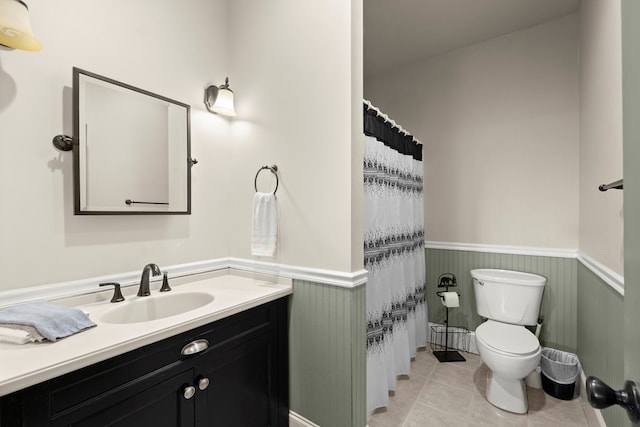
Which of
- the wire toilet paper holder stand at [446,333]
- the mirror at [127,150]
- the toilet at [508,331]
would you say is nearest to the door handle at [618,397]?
the toilet at [508,331]

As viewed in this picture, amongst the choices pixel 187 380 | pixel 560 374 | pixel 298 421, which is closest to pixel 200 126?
pixel 187 380

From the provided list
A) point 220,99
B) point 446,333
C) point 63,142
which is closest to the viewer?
point 63,142

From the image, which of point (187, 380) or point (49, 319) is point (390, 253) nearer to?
point (187, 380)

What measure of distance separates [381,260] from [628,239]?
1424 millimetres

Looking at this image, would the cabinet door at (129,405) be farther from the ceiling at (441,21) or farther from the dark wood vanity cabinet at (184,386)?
the ceiling at (441,21)

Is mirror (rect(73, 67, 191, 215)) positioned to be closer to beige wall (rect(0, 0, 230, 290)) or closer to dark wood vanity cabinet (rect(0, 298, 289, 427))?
beige wall (rect(0, 0, 230, 290))

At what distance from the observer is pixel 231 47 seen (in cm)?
193

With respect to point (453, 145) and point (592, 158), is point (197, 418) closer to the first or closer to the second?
point (592, 158)

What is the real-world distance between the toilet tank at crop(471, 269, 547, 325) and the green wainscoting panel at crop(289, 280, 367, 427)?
1.31 meters

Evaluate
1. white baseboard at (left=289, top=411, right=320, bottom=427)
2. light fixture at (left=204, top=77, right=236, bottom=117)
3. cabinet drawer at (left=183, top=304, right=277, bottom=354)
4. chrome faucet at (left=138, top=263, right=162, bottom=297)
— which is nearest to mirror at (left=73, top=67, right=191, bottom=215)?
light fixture at (left=204, top=77, right=236, bottom=117)

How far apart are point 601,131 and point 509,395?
5.45ft

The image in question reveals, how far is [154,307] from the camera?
1.45m

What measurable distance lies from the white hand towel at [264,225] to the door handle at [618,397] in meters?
1.36

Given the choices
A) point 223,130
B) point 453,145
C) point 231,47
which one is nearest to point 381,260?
point 223,130
